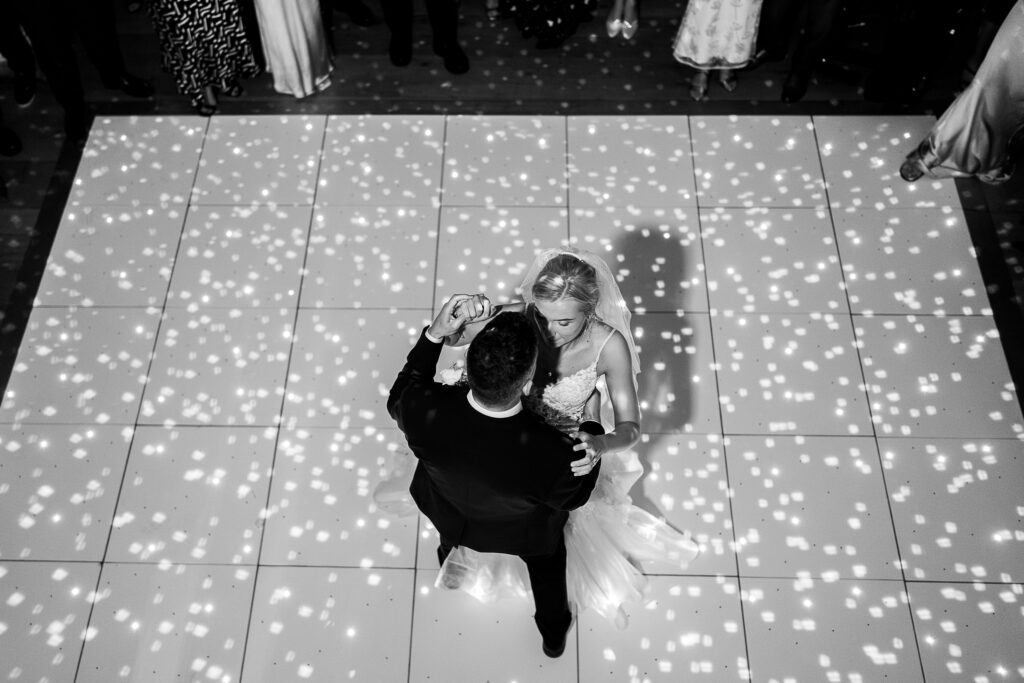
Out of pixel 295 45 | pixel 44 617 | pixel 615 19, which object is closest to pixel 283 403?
pixel 44 617

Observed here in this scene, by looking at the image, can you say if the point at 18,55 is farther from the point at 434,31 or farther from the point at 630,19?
the point at 630,19

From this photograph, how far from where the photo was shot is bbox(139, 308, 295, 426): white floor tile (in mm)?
3385

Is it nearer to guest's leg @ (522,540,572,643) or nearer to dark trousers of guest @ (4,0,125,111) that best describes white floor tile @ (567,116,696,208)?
guest's leg @ (522,540,572,643)

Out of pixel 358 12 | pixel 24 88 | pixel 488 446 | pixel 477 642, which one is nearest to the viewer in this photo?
pixel 488 446

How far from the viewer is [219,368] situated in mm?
3490

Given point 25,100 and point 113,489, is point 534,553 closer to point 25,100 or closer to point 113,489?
point 113,489

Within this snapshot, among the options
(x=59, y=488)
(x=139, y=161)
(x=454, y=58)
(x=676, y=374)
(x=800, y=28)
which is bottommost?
(x=59, y=488)

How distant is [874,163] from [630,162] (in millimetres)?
1263

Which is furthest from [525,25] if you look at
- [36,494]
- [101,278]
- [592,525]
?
[36,494]

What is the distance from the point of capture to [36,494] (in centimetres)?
321

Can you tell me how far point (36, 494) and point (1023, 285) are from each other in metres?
4.47

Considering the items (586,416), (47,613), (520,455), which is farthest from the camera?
(47,613)

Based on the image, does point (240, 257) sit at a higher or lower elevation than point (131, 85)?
lower

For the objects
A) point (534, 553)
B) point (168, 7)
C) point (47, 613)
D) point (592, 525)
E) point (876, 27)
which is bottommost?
point (47, 613)
